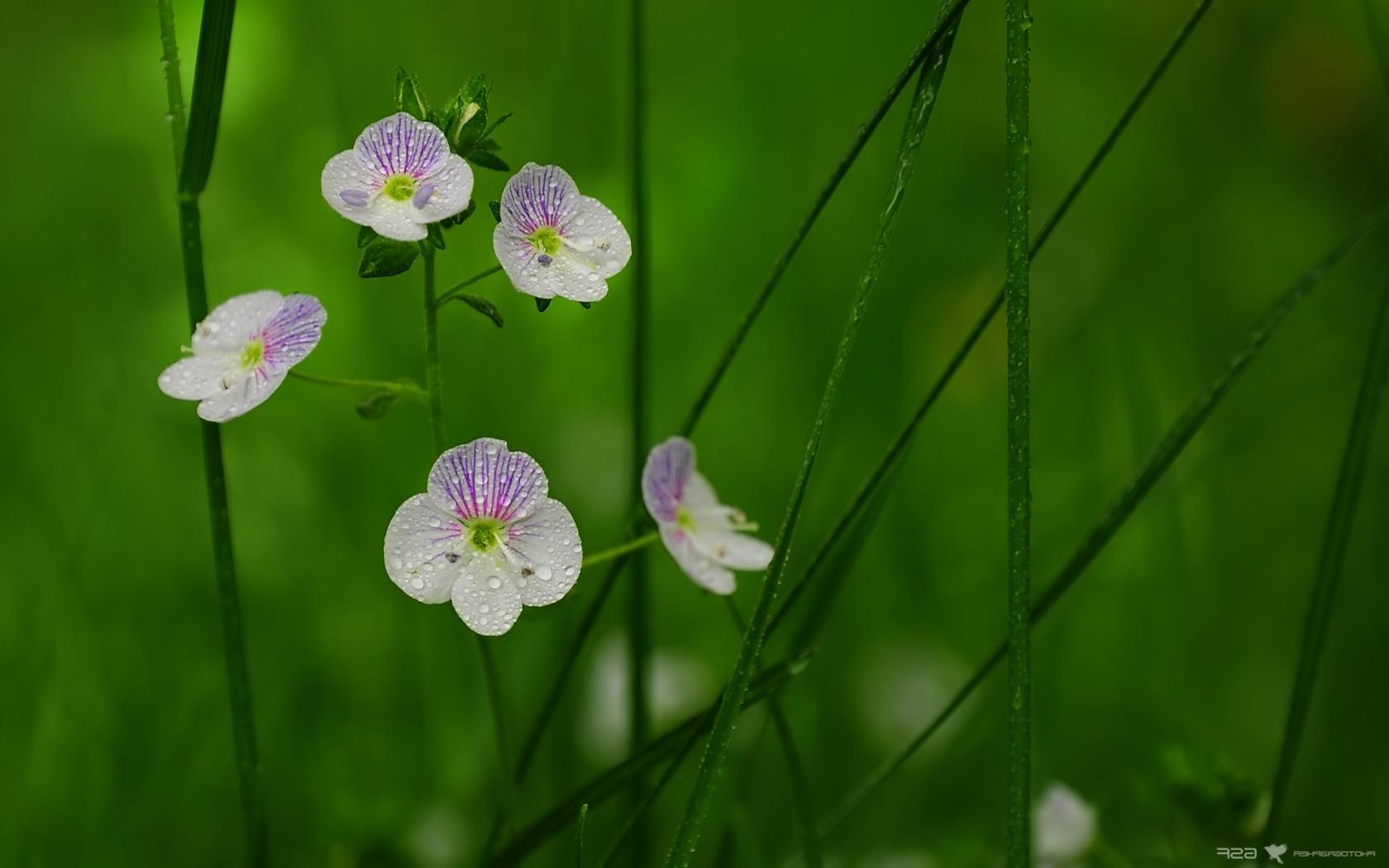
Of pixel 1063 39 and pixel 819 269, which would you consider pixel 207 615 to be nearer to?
pixel 819 269

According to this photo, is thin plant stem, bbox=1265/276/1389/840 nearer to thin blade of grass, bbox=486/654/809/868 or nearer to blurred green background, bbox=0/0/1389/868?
blurred green background, bbox=0/0/1389/868

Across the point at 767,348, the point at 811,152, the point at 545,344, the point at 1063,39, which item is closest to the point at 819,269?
the point at 767,348

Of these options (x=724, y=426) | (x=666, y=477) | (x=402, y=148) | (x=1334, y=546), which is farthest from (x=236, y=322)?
(x=724, y=426)

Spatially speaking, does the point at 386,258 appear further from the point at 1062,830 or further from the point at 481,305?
the point at 1062,830

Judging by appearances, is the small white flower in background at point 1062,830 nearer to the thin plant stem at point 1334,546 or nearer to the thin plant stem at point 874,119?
the thin plant stem at point 1334,546

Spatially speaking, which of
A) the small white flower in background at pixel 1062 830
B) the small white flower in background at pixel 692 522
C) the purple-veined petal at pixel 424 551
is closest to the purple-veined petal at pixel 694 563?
the small white flower in background at pixel 692 522

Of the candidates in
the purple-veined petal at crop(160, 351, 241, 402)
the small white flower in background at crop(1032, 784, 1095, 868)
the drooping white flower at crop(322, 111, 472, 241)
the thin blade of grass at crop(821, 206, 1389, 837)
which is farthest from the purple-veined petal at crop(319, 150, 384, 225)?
the small white flower in background at crop(1032, 784, 1095, 868)

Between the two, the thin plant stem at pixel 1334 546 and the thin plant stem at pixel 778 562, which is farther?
the thin plant stem at pixel 1334 546
